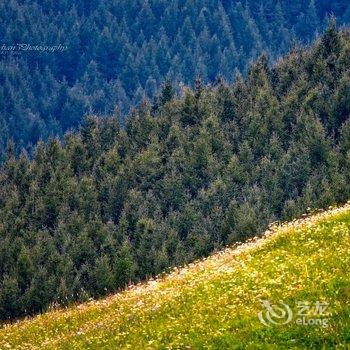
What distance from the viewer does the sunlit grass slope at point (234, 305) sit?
49.9 ft

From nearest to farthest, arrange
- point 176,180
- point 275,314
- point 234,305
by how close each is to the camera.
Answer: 1. point 275,314
2. point 234,305
3. point 176,180

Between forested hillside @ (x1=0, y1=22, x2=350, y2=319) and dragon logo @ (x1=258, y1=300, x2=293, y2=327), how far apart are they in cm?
4906

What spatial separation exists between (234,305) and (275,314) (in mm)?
1532

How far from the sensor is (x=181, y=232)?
96312 mm

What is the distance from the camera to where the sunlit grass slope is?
15195 millimetres

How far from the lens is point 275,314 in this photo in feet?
51.8

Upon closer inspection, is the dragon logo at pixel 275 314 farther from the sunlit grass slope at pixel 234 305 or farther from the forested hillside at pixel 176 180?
the forested hillside at pixel 176 180

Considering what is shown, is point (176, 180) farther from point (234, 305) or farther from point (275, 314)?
point (275, 314)

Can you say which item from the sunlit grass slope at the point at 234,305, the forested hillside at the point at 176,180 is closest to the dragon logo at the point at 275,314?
the sunlit grass slope at the point at 234,305

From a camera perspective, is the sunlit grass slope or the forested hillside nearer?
the sunlit grass slope

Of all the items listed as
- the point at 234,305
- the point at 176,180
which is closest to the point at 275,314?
the point at 234,305

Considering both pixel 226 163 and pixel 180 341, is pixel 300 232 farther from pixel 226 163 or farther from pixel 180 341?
pixel 226 163

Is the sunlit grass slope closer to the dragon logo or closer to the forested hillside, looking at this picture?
the dragon logo

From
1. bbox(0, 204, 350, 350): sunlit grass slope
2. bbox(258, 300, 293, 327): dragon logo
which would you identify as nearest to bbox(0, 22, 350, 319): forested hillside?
bbox(0, 204, 350, 350): sunlit grass slope
